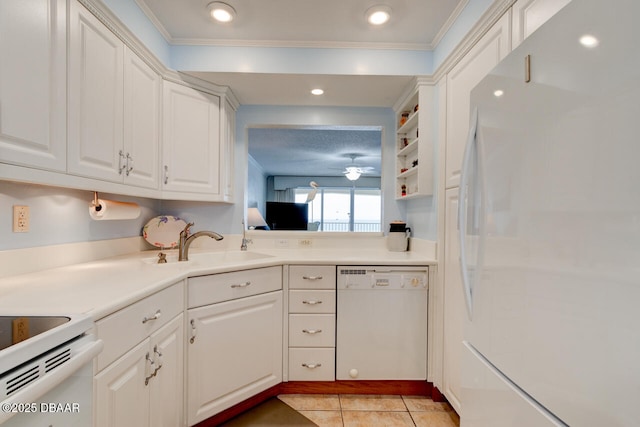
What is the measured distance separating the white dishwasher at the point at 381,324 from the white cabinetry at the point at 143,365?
3.16 ft

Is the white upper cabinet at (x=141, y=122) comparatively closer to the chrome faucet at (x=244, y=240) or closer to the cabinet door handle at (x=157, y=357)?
the chrome faucet at (x=244, y=240)

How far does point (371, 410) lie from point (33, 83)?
226cm

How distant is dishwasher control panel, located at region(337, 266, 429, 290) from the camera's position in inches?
76.0

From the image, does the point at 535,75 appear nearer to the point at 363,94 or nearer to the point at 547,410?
the point at 547,410

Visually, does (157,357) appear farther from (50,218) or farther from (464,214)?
(464,214)

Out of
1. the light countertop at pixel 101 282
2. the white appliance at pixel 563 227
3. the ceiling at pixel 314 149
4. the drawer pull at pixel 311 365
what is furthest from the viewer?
the ceiling at pixel 314 149

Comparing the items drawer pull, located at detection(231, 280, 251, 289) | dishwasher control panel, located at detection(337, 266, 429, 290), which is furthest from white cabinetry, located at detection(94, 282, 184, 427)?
dishwasher control panel, located at detection(337, 266, 429, 290)

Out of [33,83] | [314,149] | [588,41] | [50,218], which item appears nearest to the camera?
[588,41]

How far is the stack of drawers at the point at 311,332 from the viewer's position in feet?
6.35

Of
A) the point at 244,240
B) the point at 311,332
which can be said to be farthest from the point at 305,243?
the point at 311,332

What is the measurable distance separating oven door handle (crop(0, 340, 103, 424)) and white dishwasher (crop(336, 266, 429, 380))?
4.54 feet

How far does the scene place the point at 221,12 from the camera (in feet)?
5.63

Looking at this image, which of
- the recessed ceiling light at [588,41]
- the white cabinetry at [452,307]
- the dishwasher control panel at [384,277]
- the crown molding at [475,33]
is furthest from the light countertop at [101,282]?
the recessed ceiling light at [588,41]

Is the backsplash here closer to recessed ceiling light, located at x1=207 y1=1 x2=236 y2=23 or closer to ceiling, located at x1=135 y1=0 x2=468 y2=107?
ceiling, located at x1=135 y1=0 x2=468 y2=107
